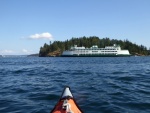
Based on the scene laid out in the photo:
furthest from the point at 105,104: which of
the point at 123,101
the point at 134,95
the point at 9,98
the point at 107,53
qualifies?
the point at 107,53

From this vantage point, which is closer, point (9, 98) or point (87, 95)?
point (9, 98)

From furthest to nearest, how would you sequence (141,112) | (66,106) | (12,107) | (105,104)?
(105,104) < (12,107) < (141,112) < (66,106)

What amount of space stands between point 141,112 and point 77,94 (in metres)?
6.69

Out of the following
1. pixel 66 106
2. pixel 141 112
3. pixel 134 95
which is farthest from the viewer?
pixel 134 95

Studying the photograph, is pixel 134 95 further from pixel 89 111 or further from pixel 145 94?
pixel 89 111

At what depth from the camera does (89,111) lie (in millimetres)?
14305

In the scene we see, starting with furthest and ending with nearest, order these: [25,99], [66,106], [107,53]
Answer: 1. [107,53]
2. [25,99]
3. [66,106]

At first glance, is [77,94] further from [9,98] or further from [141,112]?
[141,112]

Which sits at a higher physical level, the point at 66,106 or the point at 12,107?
the point at 66,106

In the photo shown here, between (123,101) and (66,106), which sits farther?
(123,101)

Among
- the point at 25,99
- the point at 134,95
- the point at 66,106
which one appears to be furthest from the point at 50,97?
the point at 66,106

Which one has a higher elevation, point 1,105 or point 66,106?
point 66,106

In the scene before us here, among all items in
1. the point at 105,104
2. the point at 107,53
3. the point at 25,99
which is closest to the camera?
the point at 105,104

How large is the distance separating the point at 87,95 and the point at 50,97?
3033 millimetres
